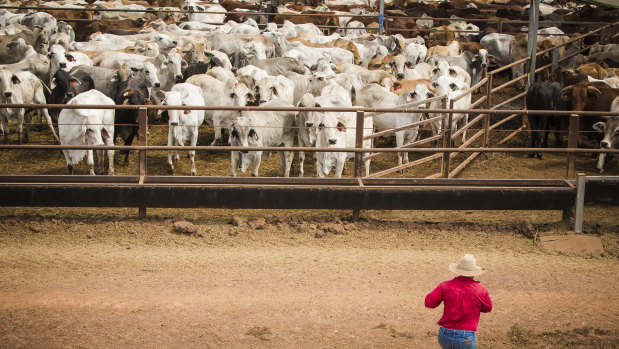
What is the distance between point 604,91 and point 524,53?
274 inches

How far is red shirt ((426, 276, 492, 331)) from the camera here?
4809 mm

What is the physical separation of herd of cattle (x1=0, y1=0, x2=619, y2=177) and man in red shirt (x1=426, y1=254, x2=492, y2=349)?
17.4ft

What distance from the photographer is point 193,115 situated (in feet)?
42.3

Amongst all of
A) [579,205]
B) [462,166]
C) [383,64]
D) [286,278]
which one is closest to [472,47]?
[383,64]

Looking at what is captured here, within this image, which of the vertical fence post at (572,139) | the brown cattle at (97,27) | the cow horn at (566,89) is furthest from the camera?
the brown cattle at (97,27)

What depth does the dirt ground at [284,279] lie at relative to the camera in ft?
20.2

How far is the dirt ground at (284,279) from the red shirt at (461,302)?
1.26 metres

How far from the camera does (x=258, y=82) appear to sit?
14.8 metres

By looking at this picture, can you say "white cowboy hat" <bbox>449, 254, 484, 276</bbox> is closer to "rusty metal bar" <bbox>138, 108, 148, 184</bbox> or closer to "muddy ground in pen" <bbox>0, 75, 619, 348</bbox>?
"muddy ground in pen" <bbox>0, 75, 619, 348</bbox>

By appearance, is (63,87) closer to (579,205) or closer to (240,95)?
(240,95)

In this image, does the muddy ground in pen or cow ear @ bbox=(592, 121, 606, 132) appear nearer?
the muddy ground in pen

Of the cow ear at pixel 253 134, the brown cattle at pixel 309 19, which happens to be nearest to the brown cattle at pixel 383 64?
the cow ear at pixel 253 134

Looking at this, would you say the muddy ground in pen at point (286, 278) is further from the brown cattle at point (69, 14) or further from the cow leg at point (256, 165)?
the brown cattle at point (69, 14)

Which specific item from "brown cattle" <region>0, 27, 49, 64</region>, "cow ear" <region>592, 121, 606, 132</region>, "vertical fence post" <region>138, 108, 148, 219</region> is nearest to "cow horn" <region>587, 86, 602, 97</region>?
"cow ear" <region>592, 121, 606, 132</region>
